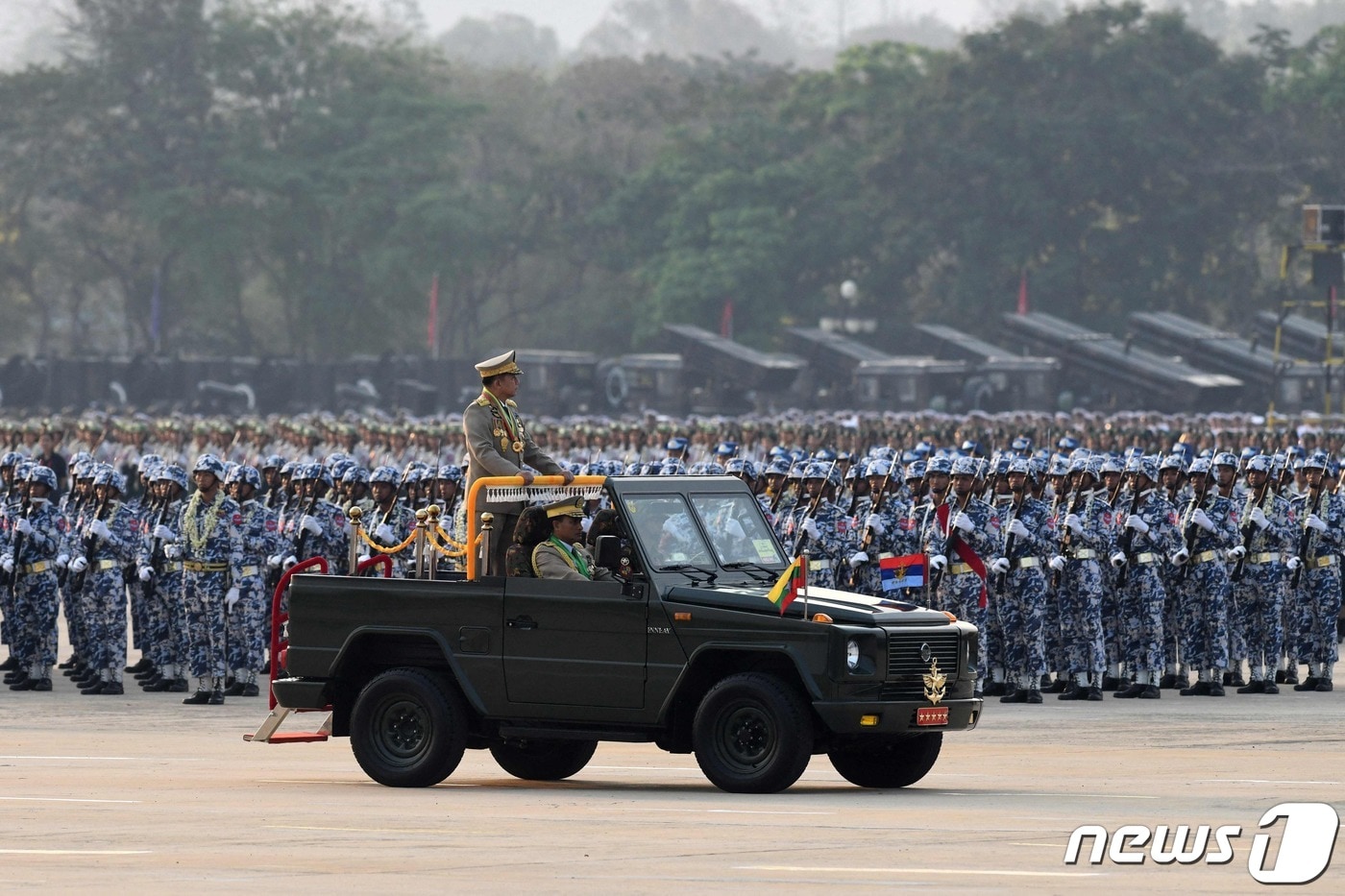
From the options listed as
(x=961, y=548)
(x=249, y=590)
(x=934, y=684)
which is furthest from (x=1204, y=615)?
(x=934, y=684)

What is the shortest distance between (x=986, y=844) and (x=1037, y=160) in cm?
7166

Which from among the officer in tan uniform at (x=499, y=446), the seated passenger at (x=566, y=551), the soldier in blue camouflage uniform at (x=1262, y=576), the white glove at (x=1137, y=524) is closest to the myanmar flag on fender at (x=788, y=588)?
the seated passenger at (x=566, y=551)

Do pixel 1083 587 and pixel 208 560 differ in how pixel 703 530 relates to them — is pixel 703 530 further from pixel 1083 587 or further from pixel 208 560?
pixel 208 560

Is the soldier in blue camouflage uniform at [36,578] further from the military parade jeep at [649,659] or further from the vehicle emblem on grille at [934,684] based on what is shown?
the vehicle emblem on grille at [934,684]

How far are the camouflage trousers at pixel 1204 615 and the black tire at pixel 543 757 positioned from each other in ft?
26.2

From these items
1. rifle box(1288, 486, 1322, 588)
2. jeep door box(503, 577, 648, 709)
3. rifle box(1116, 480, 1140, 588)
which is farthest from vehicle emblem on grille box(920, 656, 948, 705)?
rifle box(1288, 486, 1322, 588)

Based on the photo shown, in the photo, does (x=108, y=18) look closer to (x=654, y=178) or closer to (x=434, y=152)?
(x=434, y=152)

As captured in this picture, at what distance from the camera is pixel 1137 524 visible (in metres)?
21.6

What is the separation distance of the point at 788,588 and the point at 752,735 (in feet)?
2.60

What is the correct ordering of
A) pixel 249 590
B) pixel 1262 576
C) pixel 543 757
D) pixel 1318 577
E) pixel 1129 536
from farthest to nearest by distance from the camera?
pixel 1318 577 < pixel 1262 576 < pixel 1129 536 < pixel 249 590 < pixel 543 757

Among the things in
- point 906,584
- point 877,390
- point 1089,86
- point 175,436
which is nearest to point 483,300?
point 1089,86

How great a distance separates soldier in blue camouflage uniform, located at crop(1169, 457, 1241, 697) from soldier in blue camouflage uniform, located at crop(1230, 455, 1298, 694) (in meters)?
0.19

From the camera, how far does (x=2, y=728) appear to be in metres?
18.9

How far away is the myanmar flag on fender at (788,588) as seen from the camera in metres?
13.9
